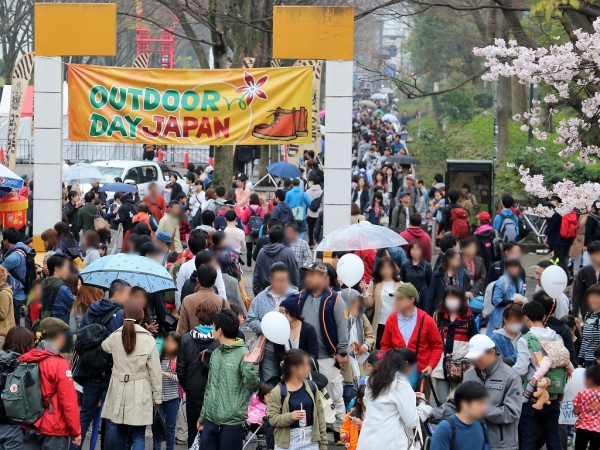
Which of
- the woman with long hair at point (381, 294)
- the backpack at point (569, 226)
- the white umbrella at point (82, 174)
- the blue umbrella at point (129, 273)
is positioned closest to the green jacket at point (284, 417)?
the blue umbrella at point (129, 273)

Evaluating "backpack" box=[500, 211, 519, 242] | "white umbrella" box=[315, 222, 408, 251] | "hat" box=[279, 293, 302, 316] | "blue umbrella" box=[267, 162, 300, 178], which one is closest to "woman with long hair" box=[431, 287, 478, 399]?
"hat" box=[279, 293, 302, 316]

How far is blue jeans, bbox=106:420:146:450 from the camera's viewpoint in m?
7.97

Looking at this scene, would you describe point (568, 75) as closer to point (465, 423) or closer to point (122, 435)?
point (465, 423)

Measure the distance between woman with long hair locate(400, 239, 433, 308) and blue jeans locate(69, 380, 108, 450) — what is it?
423 centimetres

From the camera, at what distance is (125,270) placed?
366 inches

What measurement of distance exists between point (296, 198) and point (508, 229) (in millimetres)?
4622

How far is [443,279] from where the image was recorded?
35.3ft

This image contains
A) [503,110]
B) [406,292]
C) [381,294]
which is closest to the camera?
[406,292]

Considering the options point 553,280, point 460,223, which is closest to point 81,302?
point 553,280

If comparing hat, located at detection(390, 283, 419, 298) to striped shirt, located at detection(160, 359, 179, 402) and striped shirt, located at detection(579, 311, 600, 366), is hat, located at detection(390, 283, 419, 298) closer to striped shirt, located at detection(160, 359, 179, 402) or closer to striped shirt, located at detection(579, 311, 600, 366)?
striped shirt, located at detection(579, 311, 600, 366)

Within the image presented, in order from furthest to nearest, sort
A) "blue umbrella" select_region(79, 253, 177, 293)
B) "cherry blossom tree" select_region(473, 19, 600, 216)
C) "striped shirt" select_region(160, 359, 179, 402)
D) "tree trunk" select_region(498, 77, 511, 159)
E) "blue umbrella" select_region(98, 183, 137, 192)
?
"tree trunk" select_region(498, 77, 511, 159) → "blue umbrella" select_region(98, 183, 137, 192) → "cherry blossom tree" select_region(473, 19, 600, 216) → "blue umbrella" select_region(79, 253, 177, 293) → "striped shirt" select_region(160, 359, 179, 402)

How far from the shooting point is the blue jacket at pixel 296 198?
743 inches

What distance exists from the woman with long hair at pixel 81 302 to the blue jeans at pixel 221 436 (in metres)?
1.94

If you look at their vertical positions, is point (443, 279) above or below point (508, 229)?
below
